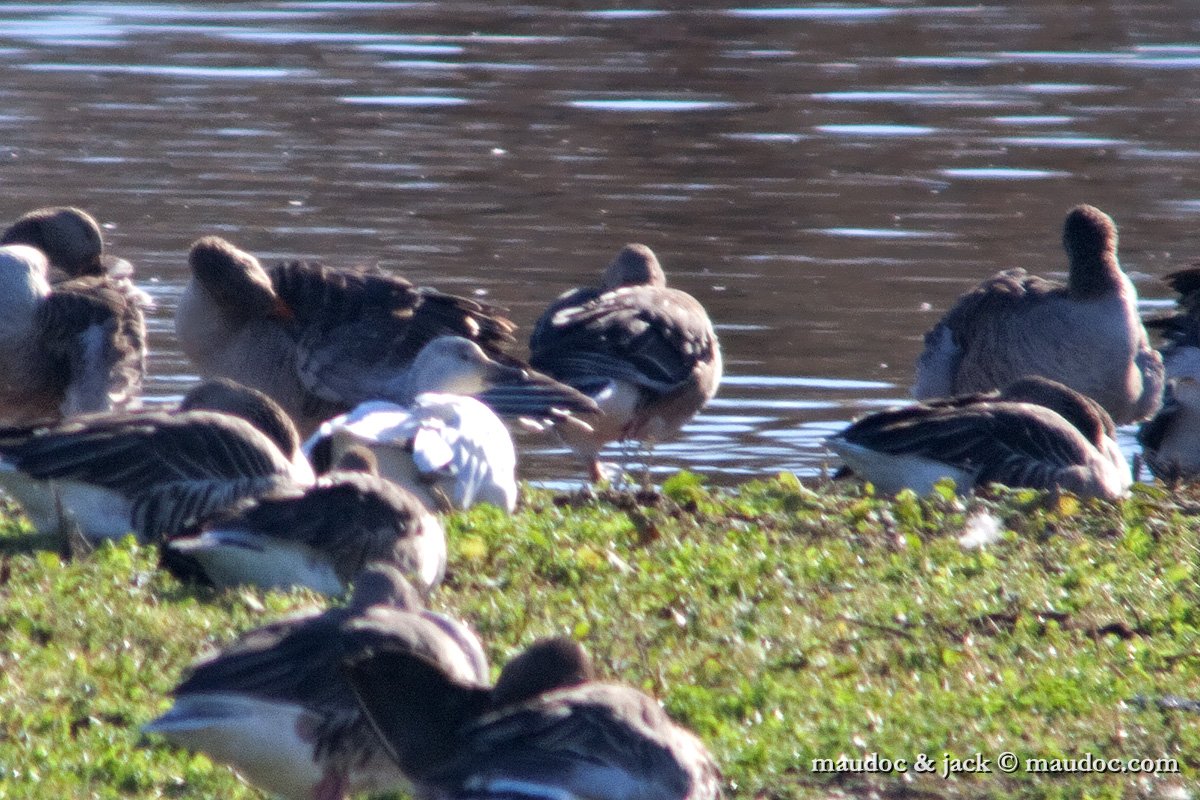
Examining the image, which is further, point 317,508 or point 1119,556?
point 1119,556

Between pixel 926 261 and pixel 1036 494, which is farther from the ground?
pixel 1036 494

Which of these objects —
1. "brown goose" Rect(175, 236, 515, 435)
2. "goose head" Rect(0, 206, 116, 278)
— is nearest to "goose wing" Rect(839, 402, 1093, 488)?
"brown goose" Rect(175, 236, 515, 435)

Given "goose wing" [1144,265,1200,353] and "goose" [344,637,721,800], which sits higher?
"goose" [344,637,721,800]

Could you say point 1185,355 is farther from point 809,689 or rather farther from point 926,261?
point 809,689

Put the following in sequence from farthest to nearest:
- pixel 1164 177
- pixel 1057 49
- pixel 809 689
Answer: pixel 1057 49 < pixel 1164 177 < pixel 809 689

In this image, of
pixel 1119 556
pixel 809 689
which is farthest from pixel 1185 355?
pixel 809 689

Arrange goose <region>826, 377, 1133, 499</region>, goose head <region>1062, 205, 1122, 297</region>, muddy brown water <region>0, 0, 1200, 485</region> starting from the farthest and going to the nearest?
muddy brown water <region>0, 0, 1200, 485</region> < goose head <region>1062, 205, 1122, 297</region> < goose <region>826, 377, 1133, 499</region>

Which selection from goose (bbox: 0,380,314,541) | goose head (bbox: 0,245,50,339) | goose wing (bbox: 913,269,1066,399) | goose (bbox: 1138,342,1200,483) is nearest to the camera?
goose (bbox: 0,380,314,541)

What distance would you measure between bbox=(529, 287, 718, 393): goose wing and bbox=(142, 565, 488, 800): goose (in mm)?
6109

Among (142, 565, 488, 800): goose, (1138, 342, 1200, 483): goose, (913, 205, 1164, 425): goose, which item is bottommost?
(1138, 342, 1200, 483): goose

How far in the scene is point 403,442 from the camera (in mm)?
8992

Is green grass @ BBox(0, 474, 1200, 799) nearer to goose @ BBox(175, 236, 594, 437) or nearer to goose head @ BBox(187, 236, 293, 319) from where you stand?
goose @ BBox(175, 236, 594, 437)

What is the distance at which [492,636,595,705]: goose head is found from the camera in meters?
5.38

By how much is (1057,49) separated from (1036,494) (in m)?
22.5
